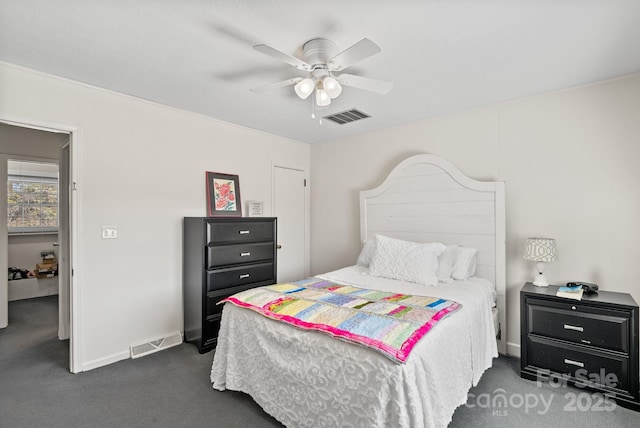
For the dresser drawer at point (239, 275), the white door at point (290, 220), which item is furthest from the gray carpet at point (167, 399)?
the white door at point (290, 220)

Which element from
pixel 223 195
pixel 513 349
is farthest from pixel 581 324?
pixel 223 195

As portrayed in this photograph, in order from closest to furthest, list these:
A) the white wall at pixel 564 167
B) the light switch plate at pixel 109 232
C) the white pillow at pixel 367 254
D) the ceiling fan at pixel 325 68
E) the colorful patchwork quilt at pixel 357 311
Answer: the colorful patchwork quilt at pixel 357 311
the ceiling fan at pixel 325 68
the white wall at pixel 564 167
the light switch plate at pixel 109 232
the white pillow at pixel 367 254

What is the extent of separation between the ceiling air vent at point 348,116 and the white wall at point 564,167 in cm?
64

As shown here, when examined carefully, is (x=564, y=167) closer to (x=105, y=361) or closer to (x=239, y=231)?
(x=239, y=231)

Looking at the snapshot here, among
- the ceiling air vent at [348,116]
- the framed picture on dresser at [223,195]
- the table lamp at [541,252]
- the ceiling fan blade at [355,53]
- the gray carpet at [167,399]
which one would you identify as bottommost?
the gray carpet at [167,399]

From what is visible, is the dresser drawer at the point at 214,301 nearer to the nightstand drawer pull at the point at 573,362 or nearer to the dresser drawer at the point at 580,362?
the dresser drawer at the point at 580,362

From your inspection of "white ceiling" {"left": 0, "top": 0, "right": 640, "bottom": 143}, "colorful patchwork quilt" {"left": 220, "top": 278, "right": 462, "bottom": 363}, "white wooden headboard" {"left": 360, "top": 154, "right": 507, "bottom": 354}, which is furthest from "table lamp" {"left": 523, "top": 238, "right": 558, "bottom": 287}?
"white ceiling" {"left": 0, "top": 0, "right": 640, "bottom": 143}

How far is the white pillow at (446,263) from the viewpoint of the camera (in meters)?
2.88

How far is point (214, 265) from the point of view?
310 cm

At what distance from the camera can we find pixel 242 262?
335cm

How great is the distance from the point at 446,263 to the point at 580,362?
45.9 inches

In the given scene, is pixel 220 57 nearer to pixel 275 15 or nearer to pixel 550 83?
pixel 275 15

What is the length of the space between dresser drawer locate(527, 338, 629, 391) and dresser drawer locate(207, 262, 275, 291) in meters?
2.56

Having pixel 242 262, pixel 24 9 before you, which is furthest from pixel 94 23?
pixel 242 262
